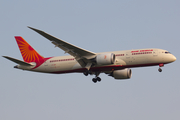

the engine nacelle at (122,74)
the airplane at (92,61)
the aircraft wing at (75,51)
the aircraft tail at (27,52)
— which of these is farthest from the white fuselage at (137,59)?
the aircraft tail at (27,52)

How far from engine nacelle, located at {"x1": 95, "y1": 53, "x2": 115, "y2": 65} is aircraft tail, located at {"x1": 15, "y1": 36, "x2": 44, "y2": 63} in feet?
35.8

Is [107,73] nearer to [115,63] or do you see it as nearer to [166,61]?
[115,63]

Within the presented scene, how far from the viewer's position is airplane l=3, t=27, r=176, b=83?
43.4 m

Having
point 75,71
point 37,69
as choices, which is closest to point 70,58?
point 75,71

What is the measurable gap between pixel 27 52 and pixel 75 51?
10.8 metres

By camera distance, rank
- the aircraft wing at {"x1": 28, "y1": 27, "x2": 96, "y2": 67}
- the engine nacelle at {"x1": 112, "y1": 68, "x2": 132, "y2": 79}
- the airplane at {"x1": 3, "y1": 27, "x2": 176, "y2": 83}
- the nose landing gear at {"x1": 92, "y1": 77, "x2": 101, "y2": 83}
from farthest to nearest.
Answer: the engine nacelle at {"x1": 112, "y1": 68, "x2": 132, "y2": 79}
the nose landing gear at {"x1": 92, "y1": 77, "x2": 101, "y2": 83}
the airplane at {"x1": 3, "y1": 27, "x2": 176, "y2": 83}
the aircraft wing at {"x1": 28, "y1": 27, "x2": 96, "y2": 67}


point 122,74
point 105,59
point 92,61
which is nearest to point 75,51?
point 92,61

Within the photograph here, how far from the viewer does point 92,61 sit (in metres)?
44.9

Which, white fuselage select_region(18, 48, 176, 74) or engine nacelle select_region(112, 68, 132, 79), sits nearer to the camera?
white fuselage select_region(18, 48, 176, 74)

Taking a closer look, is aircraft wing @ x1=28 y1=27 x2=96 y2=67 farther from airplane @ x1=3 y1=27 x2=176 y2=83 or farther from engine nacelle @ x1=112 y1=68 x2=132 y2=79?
engine nacelle @ x1=112 y1=68 x2=132 y2=79

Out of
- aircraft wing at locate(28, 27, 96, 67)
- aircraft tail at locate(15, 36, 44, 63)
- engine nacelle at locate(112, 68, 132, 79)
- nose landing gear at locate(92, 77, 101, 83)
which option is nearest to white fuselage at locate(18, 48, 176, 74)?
aircraft wing at locate(28, 27, 96, 67)

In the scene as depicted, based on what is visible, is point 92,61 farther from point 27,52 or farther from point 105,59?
point 27,52

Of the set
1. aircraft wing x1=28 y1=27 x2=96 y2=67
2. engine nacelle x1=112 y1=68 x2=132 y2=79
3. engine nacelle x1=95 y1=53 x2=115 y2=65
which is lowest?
engine nacelle x1=112 y1=68 x2=132 y2=79

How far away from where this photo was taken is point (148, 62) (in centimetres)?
4372
